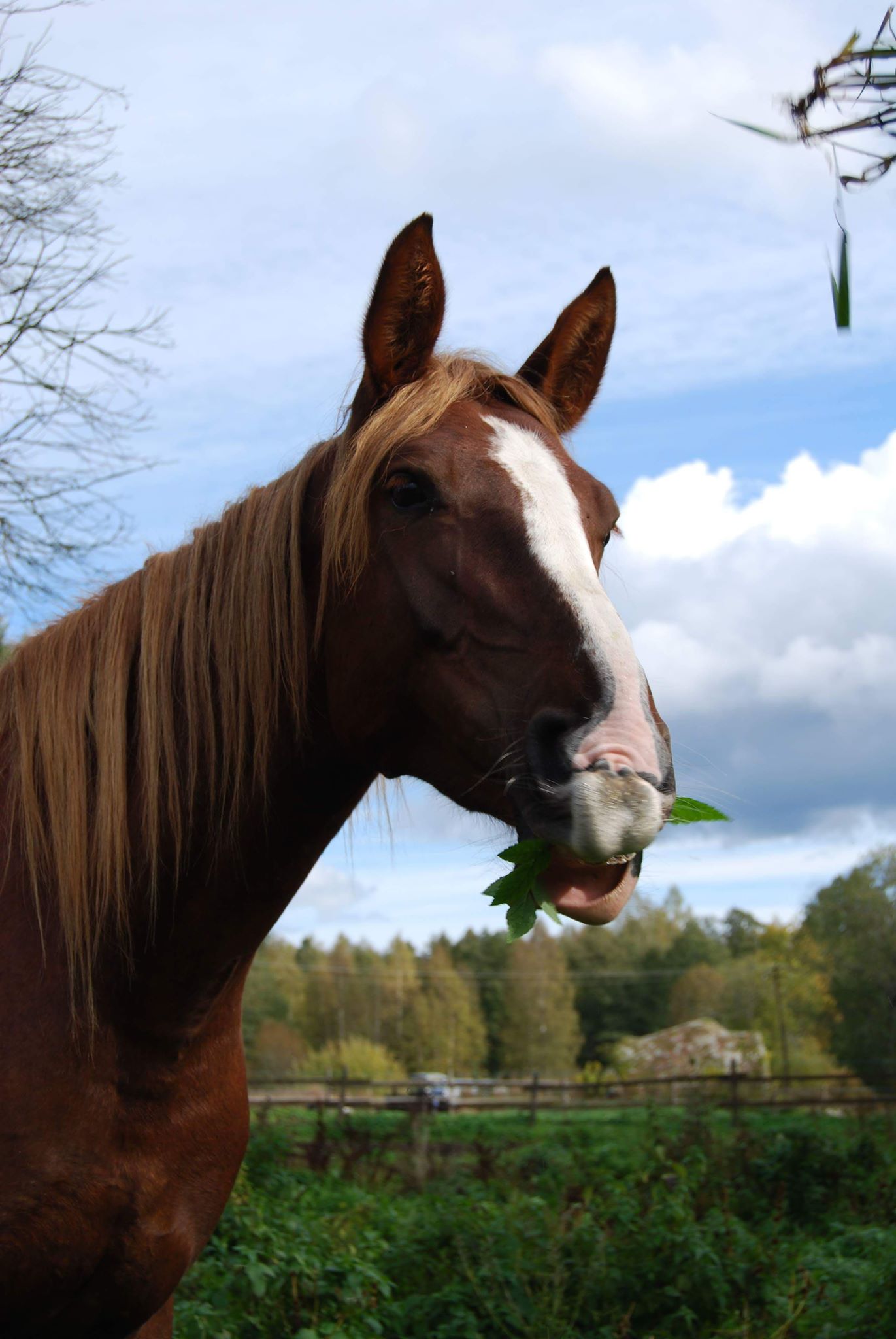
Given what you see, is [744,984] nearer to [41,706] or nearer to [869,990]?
[869,990]

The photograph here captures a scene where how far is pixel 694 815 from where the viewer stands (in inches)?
87.8

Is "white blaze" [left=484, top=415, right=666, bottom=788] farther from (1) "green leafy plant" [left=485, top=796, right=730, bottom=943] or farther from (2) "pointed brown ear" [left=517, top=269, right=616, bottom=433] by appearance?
(2) "pointed brown ear" [left=517, top=269, right=616, bottom=433]

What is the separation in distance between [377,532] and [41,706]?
0.87 m

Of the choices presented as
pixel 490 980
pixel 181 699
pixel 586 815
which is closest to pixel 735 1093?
pixel 181 699

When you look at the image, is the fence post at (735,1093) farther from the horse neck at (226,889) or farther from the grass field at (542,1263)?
the horse neck at (226,889)

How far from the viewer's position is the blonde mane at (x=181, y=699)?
230cm

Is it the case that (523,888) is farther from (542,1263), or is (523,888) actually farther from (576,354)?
(542,1263)

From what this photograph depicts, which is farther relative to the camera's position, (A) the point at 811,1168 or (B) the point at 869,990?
(B) the point at 869,990

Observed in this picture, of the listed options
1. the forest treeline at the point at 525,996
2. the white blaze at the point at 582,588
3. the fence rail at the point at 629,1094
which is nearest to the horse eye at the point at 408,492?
the white blaze at the point at 582,588

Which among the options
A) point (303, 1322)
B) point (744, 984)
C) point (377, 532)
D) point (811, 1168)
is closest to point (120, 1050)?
point (377, 532)

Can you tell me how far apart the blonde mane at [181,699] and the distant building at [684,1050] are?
35.1m

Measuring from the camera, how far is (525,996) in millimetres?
67062

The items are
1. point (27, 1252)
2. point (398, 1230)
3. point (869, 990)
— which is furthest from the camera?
point (869, 990)

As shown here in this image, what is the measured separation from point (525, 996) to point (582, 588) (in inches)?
2683
